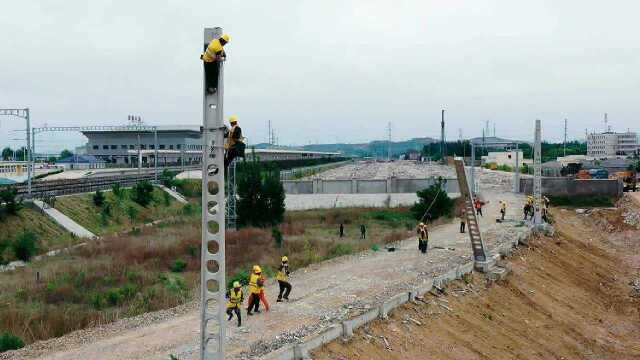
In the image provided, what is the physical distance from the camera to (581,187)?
5081cm

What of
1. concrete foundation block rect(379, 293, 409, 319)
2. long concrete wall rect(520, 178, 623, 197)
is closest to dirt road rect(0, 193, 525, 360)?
concrete foundation block rect(379, 293, 409, 319)

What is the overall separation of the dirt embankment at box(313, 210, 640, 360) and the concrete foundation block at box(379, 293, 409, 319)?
0.18 metres

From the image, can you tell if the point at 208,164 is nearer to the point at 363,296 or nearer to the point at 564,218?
the point at 363,296

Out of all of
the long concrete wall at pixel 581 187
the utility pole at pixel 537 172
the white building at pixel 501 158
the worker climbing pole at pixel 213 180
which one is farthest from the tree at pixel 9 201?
the white building at pixel 501 158

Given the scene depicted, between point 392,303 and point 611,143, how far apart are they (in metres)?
172

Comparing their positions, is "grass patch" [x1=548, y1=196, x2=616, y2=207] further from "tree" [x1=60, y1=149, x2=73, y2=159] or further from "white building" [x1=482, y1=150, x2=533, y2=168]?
"tree" [x1=60, y1=149, x2=73, y2=159]

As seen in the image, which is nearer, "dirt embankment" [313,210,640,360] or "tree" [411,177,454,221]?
"dirt embankment" [313,210,640,360]

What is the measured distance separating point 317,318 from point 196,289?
22.5 feet

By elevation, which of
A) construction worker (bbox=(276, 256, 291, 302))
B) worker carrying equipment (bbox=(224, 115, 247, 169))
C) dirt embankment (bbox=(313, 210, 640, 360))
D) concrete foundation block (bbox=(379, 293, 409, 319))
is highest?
worker carrying equipment (bbox=(224, 115, 247, 169))

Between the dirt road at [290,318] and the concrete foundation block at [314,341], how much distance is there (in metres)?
0.52

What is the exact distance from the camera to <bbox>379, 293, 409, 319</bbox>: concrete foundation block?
47.5ft

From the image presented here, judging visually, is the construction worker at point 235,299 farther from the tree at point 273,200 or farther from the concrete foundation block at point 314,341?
the tree at point 273,200

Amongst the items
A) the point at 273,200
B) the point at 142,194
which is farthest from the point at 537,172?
the point at 142,194

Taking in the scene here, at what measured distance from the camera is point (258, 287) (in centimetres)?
1435
